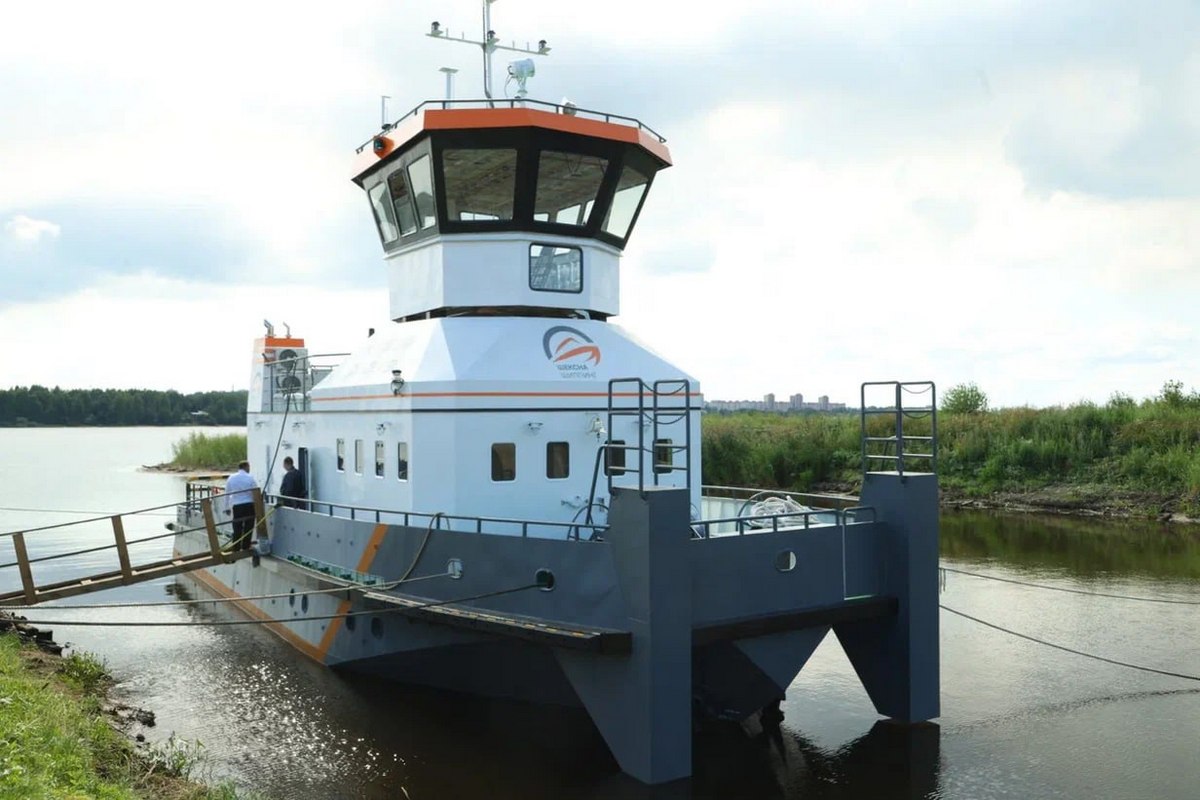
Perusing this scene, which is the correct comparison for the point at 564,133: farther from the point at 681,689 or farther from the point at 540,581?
the point at 681,689

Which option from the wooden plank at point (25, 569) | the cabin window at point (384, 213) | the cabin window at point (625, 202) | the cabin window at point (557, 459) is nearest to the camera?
the cabin window at point (557, 459)

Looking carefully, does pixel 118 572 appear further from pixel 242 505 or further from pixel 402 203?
pixel 402 203

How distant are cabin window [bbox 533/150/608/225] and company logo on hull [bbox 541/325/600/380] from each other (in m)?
1.26

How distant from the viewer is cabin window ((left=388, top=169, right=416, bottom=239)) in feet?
33.7

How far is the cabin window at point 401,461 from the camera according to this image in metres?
9.26

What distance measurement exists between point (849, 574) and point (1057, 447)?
2080 centimetres

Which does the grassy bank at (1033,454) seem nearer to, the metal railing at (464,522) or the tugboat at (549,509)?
the tugboat at (549,509)

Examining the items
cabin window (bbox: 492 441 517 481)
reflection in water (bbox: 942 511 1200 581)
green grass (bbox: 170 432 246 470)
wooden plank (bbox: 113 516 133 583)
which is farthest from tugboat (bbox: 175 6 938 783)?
green grass (bbox: 170 432 246 470)

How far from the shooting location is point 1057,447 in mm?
25875

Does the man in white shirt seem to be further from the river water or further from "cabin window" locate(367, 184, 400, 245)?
"cabin window" locate(367, 184, 400, 245)

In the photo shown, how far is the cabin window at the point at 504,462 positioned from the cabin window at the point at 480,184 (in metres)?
2.48

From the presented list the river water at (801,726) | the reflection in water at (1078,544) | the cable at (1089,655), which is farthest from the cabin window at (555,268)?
the reflection in water at (1078,544)

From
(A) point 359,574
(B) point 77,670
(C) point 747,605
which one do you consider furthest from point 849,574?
(B) point 77,670

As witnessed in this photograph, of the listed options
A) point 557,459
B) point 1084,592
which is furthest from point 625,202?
point 1084,592
